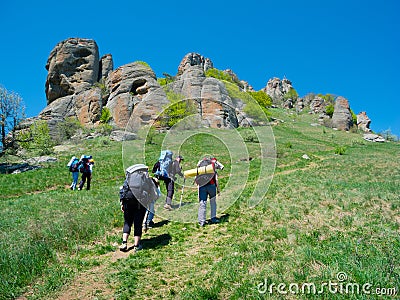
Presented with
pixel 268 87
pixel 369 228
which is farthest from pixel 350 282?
pixel 268 87

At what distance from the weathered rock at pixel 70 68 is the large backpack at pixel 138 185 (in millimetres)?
73832

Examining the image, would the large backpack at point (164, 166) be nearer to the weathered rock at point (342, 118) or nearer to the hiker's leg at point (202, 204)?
the hiker's leg at point (202, 204)

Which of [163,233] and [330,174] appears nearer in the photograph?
[163,233]

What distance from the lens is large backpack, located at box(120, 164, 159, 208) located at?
741 cm

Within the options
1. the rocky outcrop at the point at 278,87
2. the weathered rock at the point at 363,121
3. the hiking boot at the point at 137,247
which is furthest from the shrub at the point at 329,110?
the hiking boot at the point at 137,247

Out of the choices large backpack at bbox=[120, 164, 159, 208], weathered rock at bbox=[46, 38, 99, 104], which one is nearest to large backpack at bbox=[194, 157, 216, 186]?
large backpack at bbox=[120, 164, 159, 208]

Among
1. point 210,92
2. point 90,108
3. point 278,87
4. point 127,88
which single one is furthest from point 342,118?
point 278,87

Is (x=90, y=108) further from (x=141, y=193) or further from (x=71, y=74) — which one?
(x=141, y=193)

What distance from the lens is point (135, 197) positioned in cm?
738

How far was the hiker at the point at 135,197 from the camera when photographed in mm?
7426

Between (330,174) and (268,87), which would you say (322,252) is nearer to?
(330,174)

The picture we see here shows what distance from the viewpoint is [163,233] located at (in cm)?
912

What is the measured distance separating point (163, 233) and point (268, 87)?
14330 cm

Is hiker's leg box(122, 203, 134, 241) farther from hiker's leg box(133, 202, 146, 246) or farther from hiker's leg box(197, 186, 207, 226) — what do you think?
hiker's leg box(197, 186, 207, 226)
